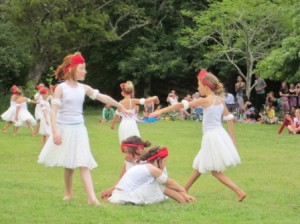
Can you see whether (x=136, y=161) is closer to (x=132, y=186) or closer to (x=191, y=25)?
(x=132, y=186)

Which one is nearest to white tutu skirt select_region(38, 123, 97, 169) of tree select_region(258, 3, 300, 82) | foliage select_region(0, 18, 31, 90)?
tree select_region(258, 3, 300, 82)

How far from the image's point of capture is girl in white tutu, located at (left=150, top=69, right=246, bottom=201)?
10430mm

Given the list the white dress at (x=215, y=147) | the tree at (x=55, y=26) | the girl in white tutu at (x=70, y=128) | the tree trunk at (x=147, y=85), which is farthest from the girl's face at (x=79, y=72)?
the tree trunk at (x=147, y=85)

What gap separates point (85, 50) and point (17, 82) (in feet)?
20.4

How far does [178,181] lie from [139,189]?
12.3 feet

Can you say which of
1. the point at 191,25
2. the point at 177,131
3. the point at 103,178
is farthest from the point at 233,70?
the point at 103,178

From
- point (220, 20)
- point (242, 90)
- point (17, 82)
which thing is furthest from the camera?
point (17, 82)

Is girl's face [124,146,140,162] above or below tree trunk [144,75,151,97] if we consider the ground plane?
above

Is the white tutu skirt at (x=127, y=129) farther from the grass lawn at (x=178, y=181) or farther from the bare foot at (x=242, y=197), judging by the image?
the bare foot at (x=242, y=197)

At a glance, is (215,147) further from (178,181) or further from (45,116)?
(45,116)

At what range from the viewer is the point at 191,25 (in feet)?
155

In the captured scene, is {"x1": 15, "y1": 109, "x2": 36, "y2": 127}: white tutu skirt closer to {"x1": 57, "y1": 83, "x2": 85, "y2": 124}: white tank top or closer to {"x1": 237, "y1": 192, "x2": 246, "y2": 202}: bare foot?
{"x1": 57, "y1": 83, "x2": 85, "y2": 124}: white tank top

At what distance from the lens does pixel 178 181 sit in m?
13.7

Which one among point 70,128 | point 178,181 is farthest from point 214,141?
point 178,181
